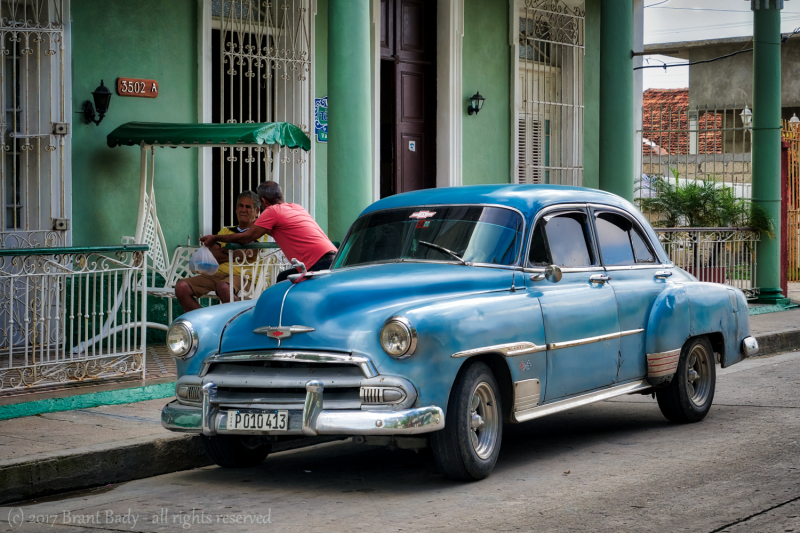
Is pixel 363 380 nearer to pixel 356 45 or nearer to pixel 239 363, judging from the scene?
pixel 239 363

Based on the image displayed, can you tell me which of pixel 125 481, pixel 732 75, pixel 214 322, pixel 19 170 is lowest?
pixel 125 481

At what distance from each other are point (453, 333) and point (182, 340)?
1.58 metres

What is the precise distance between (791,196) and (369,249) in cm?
1445

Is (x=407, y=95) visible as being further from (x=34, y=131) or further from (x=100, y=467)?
(x=100, y=467)

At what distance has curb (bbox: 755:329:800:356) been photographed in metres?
12.0

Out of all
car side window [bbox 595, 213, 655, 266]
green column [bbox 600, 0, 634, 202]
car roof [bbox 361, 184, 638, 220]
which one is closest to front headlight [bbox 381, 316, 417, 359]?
car roof [bbox 361, 184, 638, 220]

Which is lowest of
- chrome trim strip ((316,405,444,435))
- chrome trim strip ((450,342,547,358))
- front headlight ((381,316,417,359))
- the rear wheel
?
the rear wheel

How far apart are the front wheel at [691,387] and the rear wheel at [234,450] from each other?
2.84 metres

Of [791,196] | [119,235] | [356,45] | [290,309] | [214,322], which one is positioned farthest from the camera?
[791,196]

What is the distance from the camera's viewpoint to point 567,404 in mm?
6344

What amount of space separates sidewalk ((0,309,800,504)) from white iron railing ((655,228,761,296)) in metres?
8.18

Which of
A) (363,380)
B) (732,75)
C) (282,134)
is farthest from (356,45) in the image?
(732,75)

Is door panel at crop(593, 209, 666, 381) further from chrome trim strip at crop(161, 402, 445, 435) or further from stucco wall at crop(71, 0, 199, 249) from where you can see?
stucco wall at crop(71, 0, 199, 249)

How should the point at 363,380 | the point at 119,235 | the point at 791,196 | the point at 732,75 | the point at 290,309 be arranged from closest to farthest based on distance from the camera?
the point at 363,380 → the point at 290,309 → the point at 119,235 → the point at 791,196 → the point at 732,75
